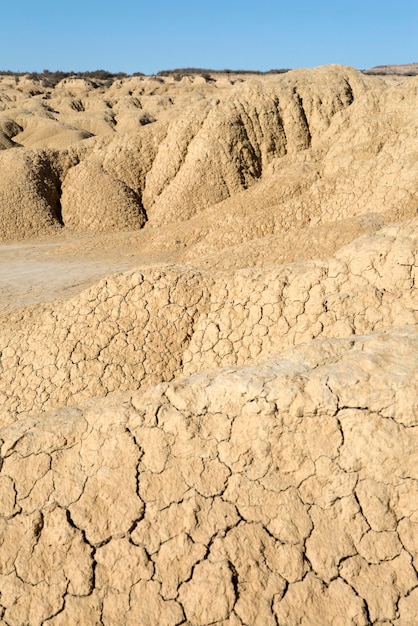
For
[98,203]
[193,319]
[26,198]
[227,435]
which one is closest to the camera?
[227,435]

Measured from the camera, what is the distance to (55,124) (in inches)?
838

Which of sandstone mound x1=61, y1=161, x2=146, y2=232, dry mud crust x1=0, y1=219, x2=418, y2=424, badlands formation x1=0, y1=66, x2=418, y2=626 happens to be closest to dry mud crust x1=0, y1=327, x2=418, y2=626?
badlands formation x1=0, y1=66, x2=418, y2=626

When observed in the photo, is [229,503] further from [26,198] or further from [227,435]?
[26,198]

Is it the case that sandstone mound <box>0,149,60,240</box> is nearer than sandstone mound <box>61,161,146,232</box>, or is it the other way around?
sandstone mound <box>0,149,60,240</box>

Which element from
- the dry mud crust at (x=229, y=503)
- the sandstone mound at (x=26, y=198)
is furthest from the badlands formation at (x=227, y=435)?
the sandstone mound at (x=26, y=198)

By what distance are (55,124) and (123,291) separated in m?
19.5

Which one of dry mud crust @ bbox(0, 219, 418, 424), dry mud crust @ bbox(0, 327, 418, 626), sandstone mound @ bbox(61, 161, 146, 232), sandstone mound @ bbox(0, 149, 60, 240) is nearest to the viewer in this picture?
dry mud crust @ bbox(0, 327, 418, 626)

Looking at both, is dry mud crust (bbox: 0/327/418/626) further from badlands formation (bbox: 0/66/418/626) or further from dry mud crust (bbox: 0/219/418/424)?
dry mud crust (bbox: 0/219/418/424)

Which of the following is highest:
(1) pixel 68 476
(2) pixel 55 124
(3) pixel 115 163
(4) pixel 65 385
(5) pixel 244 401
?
(2) pixel 55 124

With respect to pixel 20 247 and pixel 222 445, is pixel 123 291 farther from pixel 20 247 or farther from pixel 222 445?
pixel 20 247

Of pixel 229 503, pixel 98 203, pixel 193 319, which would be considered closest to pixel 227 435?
pixel 229 503

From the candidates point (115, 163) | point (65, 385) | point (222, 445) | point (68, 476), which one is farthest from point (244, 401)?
point (115, 163)

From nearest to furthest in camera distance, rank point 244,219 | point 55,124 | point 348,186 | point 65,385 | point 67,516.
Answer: point 67,516 < point 65,385 < point 348,186 < point 244,219 < point 55,124

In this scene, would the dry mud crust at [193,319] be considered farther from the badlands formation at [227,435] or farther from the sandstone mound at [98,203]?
the sandstone mound at [98,203]
